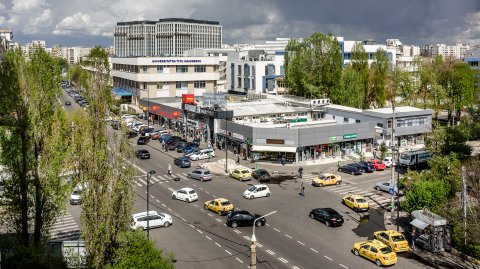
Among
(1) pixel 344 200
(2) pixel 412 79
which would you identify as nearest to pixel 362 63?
(2) pixel 412 79

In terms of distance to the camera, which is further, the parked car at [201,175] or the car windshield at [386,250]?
the parked car at [201,175]

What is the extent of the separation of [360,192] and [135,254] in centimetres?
3102

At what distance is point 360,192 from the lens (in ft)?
156

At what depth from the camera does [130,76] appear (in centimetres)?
11175

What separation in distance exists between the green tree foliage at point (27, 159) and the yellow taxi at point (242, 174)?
28.0m

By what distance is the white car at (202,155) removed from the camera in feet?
206

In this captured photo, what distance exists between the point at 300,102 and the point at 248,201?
127 ft

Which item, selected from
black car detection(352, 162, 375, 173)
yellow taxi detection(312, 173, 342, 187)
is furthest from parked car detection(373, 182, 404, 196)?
black car detection(352, 162, 375, 173)

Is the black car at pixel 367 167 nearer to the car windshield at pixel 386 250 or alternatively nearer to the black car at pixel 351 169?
the black car at pixel 351 169

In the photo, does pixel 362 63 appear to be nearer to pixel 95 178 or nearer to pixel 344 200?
pixel 344 200

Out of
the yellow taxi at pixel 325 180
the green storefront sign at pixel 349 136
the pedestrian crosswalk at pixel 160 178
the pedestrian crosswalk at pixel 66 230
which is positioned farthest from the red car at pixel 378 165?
the pedestrian crosswalk at pixel 66 230

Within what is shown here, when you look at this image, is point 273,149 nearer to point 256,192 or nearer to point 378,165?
point 378,165

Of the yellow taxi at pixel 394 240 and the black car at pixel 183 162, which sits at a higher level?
the black car at pixel 183 162

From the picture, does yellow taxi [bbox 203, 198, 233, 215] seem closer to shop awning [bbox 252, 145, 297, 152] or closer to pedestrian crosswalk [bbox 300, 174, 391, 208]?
pedestrian crosswalk [bbox 300, 174, 391, 208]
